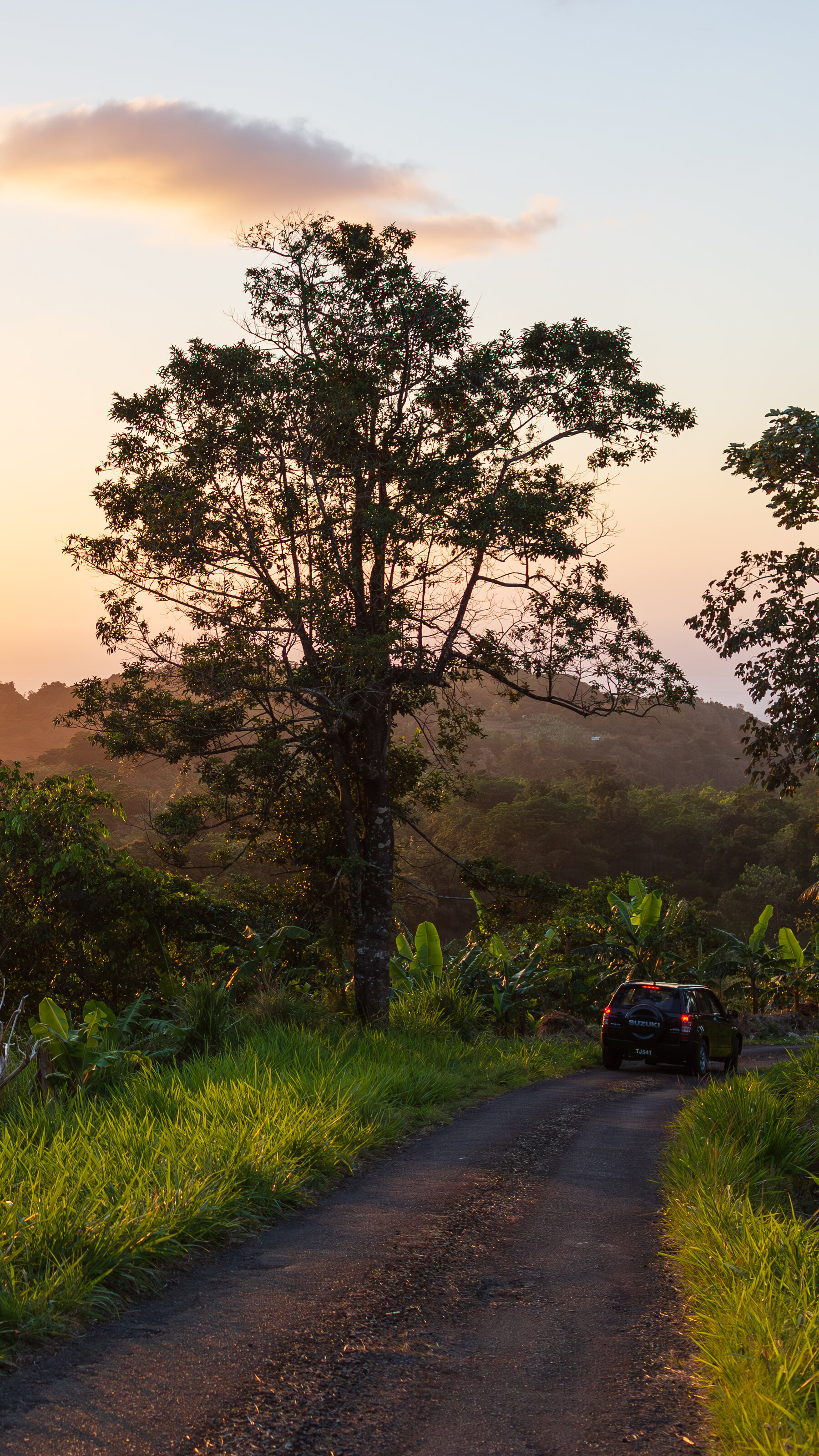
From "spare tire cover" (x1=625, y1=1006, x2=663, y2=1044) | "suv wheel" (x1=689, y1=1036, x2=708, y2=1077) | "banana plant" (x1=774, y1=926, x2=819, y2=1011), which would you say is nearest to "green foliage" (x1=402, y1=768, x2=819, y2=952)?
"banana plant" (x1=774, y1=926, x2=819, y2=1011)

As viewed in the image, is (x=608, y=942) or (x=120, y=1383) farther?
(x=608, y=942)

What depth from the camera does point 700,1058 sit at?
60.6ft

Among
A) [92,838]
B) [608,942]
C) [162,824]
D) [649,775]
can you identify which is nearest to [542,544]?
[162,824]

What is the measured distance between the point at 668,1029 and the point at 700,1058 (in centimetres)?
73

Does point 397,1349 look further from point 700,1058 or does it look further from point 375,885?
point 700,1058

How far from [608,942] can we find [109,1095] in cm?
1815

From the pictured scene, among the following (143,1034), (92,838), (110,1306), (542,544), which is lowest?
(143,1034)

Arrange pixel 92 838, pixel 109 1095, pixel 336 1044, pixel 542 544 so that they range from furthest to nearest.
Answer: pixel 92 838, pixel 542 544, pixel 336 1044, pixel 109 1095

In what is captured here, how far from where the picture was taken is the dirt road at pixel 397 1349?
3.79m

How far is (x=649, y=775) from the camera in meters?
115

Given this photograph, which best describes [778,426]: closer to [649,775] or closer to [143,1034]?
[143,1034]

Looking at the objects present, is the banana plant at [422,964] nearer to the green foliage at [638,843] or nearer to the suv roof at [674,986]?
the suv roof at [674,986]

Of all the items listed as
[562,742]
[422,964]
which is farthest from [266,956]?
[562,742]

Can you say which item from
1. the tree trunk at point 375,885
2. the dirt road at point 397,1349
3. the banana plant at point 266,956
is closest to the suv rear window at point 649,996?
the tree trunk at point 375,885
